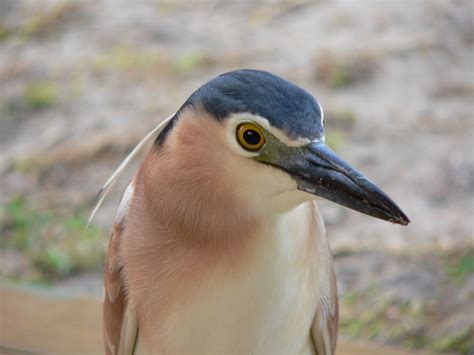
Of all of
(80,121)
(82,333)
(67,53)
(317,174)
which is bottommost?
(82,333)

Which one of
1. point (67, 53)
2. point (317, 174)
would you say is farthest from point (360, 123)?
point (317, 174)

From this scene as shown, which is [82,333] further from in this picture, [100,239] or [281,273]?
[281,273]

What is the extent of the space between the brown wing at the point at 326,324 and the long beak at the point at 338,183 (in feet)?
2.69

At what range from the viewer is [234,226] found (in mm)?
3135

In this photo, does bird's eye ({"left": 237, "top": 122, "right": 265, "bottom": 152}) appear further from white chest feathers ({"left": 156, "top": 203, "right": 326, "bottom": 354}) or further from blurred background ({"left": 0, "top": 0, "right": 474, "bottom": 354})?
blurred background ({"left": 0, "top": 0, "right": 474, "bottom": 354})

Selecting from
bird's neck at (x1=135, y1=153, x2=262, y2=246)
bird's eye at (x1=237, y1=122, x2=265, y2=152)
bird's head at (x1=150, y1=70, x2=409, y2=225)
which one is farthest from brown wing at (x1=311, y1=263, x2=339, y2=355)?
bird's eye at (x1=237, y1=122, x2=265, y2=152)

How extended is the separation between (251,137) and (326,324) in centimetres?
102

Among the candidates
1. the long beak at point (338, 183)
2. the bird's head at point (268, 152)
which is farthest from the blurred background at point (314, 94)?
the long beak at point (338, 183)

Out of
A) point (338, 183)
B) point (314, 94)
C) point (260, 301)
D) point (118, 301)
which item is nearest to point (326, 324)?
point (260, 301)

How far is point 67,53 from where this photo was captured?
365 inches

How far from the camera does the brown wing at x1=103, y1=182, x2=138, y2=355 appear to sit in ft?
11.9

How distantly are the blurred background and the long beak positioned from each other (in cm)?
309

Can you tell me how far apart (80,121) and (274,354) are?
5336 mm

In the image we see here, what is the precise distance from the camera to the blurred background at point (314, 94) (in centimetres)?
653
